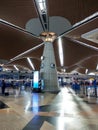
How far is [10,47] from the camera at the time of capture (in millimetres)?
33562

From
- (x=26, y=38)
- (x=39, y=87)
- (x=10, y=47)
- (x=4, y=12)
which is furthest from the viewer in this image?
(x=10, y=47)

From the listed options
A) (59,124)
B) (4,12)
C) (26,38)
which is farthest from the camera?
(26,38)

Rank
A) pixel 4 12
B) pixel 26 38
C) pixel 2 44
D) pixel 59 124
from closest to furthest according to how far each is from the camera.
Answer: pixel 59 124 → pixel 4 12 → pixel 26 38 → pixel 2 44

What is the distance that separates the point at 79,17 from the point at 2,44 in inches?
644

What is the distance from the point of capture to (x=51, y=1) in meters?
16.5

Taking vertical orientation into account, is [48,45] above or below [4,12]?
below

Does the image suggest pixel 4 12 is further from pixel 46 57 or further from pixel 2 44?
pixel 2 44

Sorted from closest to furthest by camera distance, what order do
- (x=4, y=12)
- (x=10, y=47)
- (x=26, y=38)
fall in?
(x=4, y=12) < (x=26, y=38) < (x=10, y=47)

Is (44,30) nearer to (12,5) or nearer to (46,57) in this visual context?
(46,57)

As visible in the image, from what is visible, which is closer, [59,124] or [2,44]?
[59,124]

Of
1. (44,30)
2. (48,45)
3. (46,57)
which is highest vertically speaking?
(44,30)

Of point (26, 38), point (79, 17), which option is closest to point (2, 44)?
point (26, 38)

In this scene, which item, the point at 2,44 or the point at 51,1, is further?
the point at 2,44

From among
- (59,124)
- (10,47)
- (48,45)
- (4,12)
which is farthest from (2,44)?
(59,124)
